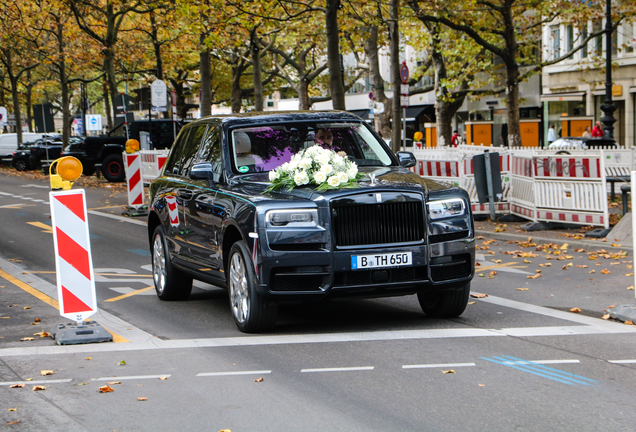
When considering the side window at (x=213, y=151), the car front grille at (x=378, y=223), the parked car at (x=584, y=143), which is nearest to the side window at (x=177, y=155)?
the side window at (x=213, y=151)

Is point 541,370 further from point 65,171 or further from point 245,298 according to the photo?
point 65,171

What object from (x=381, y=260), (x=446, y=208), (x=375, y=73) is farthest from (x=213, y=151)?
(x=375, y=73)

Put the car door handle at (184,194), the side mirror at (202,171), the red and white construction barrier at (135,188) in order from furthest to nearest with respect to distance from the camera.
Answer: the red and white construction barrier at (135,188), the car door handle at (184,194), the side mirror at (202,171)

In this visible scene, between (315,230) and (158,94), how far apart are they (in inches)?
1009

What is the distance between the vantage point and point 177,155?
9922 mm

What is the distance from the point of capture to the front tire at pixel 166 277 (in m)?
9.55

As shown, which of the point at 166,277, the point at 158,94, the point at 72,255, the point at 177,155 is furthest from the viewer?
the point at 158,94

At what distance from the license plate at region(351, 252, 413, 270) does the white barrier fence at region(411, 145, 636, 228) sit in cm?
782

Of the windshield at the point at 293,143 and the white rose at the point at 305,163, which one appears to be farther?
the windshield at the point at 293,143

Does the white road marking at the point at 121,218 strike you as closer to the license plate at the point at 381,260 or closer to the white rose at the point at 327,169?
the white rose at the point at 327,169

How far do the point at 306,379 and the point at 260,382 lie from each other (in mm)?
306

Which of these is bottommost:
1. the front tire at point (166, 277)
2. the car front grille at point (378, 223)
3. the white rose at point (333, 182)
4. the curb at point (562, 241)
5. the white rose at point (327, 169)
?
the curb at point (562, 241)

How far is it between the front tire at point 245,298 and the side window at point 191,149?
1.84 metres

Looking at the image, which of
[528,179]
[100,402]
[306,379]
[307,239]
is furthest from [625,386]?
[528,179]
